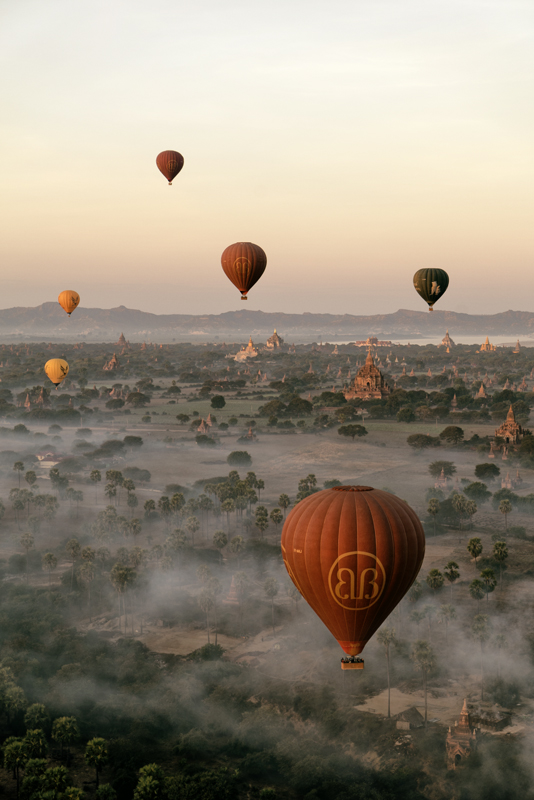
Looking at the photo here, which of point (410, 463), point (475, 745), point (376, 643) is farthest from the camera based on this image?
point (410, 463)

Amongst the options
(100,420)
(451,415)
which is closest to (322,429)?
(451,415)

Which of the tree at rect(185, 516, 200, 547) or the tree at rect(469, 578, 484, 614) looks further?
the tree at rect(185, 516, 200, 547)

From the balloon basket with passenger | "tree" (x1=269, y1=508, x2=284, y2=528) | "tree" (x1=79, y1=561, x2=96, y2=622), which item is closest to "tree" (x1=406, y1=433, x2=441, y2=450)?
"tree" (x1=269, y1=508, x2=284, y2=528)

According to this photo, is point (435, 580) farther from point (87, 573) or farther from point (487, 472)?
point (487, 472)

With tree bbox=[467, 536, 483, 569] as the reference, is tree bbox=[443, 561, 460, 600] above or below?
below

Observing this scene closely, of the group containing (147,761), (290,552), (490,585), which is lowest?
(147,761)

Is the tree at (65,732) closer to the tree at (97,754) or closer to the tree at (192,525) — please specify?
the tree at (97,754)

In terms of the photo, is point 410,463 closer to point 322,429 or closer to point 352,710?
point 322,429

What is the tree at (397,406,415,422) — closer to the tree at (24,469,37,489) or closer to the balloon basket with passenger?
the tree at (24,469,37,489)
